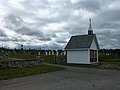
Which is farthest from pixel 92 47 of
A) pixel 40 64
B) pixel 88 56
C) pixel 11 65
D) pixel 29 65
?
pixel 11 65

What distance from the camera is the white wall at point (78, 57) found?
31.7m

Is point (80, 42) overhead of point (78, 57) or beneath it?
overhead

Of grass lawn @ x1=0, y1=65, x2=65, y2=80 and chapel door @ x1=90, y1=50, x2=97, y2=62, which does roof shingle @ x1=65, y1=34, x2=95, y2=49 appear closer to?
chapel door @ x1=90, y1=50, x2=97, y2=62

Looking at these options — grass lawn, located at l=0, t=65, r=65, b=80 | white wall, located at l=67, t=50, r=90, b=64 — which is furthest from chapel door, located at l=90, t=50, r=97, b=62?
grass lawn, located at l=0, t=65, r=65, b=80

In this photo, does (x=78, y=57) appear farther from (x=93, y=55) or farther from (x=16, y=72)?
(x=16, y=72)

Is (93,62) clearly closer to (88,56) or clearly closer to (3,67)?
(88,56)

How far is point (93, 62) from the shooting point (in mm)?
33000

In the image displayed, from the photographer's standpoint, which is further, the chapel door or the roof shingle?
the chapel door

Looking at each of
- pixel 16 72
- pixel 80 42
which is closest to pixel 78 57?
pixel 80 42

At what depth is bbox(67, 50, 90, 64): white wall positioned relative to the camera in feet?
104

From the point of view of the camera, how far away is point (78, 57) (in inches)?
1277

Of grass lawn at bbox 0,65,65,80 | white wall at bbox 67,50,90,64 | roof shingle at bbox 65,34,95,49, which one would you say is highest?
roof shingle at bbox 65,34,95,49

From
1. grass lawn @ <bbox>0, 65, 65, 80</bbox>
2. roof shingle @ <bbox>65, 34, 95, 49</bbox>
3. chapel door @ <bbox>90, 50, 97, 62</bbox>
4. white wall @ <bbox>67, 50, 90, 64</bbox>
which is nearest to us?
grass lawn @ <bbox>0, 65, 65, 80</bbox>

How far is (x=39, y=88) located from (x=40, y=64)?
51.9ft
